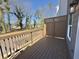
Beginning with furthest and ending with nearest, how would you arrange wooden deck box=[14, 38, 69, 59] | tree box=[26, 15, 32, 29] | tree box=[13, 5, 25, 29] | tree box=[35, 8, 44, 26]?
tree box=[35, 8, 44, 26]
tree box=[26, 15, 32, 29]
tree box=[13, 5, 25, 29]
wooden deck box=[14, 38, 69, 59]

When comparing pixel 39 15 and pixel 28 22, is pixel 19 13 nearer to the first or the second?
pixel 28 22

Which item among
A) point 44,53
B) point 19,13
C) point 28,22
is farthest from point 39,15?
point 44,53

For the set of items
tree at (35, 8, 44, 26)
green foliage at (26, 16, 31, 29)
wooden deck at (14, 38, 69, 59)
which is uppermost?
tree at (35, 8, 44, 26)

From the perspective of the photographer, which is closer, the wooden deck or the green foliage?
the wooden deck

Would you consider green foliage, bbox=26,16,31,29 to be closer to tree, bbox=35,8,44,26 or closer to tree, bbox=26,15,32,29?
tree, bbox=26,15,32,29

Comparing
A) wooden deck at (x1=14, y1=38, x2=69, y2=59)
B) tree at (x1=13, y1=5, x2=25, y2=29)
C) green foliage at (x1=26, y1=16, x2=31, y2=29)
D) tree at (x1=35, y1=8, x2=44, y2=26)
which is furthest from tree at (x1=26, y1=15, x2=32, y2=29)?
wooden deck at (x1=14, y1=38, x2=69, y2=59)

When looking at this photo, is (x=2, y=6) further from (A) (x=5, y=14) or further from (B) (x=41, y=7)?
(B) (x=41, y=7)

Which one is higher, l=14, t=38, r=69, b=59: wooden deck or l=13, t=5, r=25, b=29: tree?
l=13, t=5, r=25, b=29: tree

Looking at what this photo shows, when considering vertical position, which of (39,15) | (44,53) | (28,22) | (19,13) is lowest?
(44,53)

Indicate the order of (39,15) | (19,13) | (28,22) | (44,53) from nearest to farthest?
(44,53) < (19,13) < (28,22) < (39,15)

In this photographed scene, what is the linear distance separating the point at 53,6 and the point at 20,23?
6.19 meters

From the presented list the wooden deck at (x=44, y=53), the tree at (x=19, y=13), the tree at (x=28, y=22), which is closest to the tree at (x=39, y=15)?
the tree at (x=28, y=22)

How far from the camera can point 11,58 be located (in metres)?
4.27

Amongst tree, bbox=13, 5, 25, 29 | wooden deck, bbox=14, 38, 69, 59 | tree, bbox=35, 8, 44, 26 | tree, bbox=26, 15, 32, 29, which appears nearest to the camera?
wooden deck, bbox=14, 38, 69, 59
